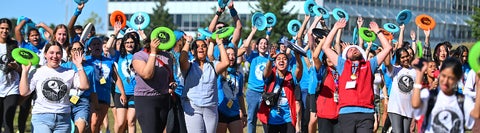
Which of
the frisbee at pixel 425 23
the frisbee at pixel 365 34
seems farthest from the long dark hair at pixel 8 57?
the frisbee at pixel 425 23

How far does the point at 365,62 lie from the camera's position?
10.9 meters

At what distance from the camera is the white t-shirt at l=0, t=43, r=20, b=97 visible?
44.3ft

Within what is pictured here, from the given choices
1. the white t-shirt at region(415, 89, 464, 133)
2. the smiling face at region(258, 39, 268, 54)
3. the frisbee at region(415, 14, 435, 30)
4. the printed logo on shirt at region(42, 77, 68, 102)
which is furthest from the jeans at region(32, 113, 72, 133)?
the frisbee at region(415, 14, 435, 30)

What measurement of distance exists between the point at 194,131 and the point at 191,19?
210 feet

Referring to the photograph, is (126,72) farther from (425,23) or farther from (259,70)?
(425,23)

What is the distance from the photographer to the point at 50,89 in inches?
420

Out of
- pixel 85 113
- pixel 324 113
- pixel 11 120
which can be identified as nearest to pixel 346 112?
pixel 324 113

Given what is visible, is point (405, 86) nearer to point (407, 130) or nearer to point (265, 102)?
point (407, 130)

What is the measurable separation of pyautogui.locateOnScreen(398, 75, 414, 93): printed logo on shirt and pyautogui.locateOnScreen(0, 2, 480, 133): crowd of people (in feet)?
0.05

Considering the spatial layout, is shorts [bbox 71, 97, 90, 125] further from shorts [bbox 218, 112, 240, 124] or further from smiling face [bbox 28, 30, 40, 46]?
smiling face [bbox 28, 30, 40, 46]

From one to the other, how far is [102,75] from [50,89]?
9.08 ft

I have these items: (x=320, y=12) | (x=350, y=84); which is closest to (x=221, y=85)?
(x=320, y=12)

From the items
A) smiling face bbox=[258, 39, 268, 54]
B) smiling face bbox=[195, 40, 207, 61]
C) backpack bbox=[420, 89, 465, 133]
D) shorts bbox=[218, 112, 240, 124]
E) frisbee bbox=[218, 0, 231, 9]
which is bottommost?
shorts bbox=[218, 112, 240, 124]

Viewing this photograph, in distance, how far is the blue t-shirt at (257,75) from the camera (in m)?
14.3
